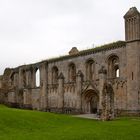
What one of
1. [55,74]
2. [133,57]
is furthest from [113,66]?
[55,74]

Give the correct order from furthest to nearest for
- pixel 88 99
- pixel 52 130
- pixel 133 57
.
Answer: pixel 88 99 → pixel 133 57 → pixel 52 130

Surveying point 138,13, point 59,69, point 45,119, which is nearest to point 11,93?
point 59,69

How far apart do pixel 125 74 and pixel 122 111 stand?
12.1 ft

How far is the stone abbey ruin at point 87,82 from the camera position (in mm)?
34938

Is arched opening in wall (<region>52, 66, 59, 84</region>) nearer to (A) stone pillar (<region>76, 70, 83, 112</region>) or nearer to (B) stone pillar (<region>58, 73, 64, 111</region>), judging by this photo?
(B) stone pillar (<region>58, 73, 64, 111</region>)

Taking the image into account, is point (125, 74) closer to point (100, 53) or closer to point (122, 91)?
point (122, 91)

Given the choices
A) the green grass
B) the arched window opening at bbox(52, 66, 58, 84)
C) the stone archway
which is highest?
the arched window opening at bbox(52, 66, 58, 84)

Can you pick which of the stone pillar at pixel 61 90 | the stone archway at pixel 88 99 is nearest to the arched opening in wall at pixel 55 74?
the stone pillar at pixel 61 90

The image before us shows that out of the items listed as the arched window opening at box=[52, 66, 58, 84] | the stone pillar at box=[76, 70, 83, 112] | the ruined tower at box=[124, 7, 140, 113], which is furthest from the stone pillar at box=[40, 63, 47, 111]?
the ruined tower at box=[124, 7, 140, 113]

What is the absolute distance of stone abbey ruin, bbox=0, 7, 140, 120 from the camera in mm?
34938

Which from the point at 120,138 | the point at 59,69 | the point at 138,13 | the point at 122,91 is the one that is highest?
the point at 138,13

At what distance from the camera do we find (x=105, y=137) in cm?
1702

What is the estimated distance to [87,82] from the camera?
40125 mm

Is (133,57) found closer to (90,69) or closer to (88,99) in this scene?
(90,69)
